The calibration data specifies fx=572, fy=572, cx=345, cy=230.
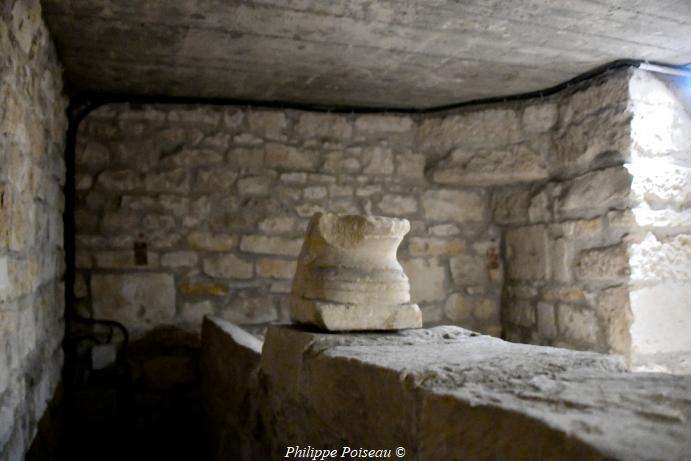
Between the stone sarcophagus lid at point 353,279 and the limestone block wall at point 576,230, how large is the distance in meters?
1.57

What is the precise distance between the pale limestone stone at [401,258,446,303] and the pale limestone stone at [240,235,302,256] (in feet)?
2.71

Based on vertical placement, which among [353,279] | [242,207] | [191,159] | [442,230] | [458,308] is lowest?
[458,308]

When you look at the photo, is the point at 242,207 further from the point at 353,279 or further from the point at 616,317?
the point at 616,317

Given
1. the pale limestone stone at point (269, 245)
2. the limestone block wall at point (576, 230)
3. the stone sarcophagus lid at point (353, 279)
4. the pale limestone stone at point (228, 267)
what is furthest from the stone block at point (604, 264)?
the pale limestone stone at point (228, 267)

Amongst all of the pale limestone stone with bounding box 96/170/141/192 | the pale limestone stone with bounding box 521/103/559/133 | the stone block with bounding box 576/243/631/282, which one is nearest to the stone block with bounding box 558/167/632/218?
the stone block with bounding box 576/243/631/282

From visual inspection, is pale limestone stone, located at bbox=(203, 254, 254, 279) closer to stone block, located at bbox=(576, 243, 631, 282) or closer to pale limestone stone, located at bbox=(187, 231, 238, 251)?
pale limestone stone, located at bbox=(187, 231, 238, 251)

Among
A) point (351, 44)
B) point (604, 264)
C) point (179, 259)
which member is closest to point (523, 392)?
point (351, 44)

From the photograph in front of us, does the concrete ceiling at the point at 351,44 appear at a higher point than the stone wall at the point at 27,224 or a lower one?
higher

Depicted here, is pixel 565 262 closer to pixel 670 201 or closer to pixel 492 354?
pixel 670 201

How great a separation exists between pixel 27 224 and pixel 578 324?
3024 mm

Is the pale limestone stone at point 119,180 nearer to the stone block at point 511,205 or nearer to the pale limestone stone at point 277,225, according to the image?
the pale limestone stone at point 277,225

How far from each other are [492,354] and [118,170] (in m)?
2.91

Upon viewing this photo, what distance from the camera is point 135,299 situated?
3.74 m

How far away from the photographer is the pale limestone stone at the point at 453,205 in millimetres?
4285
